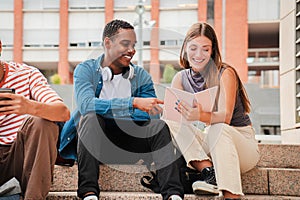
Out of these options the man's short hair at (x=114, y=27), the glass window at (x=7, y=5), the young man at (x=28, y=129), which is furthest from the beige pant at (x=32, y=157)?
the glass window at (x=7, y=5)

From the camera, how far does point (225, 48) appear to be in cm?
1439

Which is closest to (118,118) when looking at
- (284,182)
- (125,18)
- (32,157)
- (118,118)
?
(118,118)

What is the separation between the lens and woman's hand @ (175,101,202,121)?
6.51 ft

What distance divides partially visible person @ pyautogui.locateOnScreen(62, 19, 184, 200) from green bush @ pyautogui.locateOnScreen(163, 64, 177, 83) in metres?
0.14

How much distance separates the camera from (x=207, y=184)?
6.37 ft

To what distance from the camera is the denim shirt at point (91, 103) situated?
2.02 m

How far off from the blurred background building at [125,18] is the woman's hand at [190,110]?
9.52 meters

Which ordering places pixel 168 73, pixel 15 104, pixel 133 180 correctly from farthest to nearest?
pixel 168 73 → pixel 133 180 → pixel 15 104

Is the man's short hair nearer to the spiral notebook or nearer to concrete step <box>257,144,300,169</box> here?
the spiral notebook

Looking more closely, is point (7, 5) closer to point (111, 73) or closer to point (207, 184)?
point (111, 73)

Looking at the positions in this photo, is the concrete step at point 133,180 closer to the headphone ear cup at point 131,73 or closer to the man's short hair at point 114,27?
the headphone ear cup at point 131,73

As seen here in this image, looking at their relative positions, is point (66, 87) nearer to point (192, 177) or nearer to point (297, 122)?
point (297, 122)

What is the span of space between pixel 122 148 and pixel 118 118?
15 cm

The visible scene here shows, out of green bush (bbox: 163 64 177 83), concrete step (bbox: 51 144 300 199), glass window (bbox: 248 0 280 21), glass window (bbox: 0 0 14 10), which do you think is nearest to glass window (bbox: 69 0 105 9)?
glass window (bbox: 0 0 14 10)
